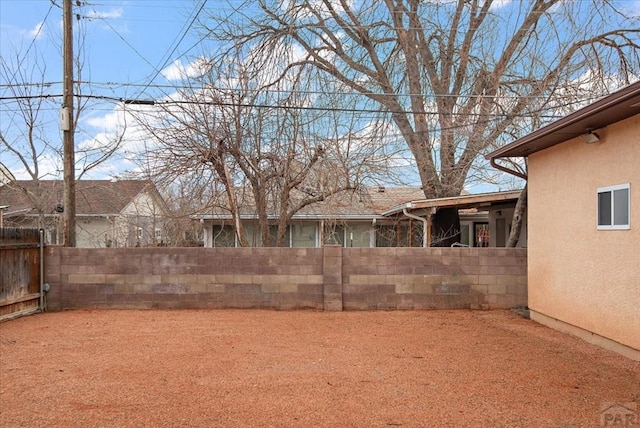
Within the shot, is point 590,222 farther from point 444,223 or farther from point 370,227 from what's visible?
point 370,227

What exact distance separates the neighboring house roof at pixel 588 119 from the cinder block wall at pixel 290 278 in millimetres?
2369

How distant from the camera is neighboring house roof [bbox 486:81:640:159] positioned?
4922mm

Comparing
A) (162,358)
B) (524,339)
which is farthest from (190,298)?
(524,339)

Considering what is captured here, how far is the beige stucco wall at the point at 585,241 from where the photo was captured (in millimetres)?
5648

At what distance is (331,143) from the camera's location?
37.0 ft

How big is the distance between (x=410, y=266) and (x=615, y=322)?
3674 millimetres

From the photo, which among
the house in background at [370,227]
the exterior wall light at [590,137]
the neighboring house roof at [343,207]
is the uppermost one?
the exterior wall light at [590,137]

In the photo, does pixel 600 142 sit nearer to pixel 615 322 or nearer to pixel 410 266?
pixel 615 322

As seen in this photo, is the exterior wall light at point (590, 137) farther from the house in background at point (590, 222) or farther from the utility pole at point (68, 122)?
the utility pole at point (68, 122)

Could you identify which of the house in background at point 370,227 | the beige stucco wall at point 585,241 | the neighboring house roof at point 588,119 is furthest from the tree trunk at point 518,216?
the house in background at point 370,227

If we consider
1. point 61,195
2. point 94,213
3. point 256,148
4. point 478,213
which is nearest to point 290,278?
point 256,148

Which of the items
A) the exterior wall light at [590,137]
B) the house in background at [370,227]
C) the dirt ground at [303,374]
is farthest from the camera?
the house in background at [370,227]

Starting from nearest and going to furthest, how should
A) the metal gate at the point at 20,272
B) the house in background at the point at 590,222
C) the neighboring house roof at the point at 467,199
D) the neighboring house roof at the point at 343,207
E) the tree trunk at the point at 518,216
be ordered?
the house in background at the point at 590,222 < the metal gate at the point at 20,272 < the tree trunk at the point at 518,216 < the neighboring house roof at the point at 467,199 < the neighboring house roof at the point at 343,207

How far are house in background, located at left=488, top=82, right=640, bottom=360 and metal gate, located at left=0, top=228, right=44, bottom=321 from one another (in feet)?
29.0
